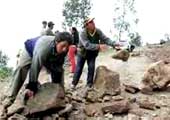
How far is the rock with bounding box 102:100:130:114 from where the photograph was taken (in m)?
9.37

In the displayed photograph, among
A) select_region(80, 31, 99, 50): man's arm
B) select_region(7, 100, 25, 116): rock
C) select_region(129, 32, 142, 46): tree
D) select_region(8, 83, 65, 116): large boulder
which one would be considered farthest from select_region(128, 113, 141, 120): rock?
select_region(129, 32, 142, 46): tree

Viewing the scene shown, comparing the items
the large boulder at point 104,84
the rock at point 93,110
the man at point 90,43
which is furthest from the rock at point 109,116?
the man at point 90,43

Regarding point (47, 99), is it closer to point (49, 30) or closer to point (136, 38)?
point (49, 30)

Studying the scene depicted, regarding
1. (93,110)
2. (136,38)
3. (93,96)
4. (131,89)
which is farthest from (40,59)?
(136,38)

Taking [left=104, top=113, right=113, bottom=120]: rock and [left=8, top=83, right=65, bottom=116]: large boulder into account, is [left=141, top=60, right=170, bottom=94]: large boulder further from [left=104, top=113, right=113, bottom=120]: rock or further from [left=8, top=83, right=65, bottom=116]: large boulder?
[left=8, top=83, right=65, bottom=116]: large boulder

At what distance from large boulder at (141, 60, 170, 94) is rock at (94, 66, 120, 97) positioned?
25.7 inches

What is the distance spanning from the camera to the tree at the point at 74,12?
26.6 m

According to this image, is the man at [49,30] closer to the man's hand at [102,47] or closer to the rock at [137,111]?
the man's hand at [102,47]

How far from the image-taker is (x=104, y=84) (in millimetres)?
10227

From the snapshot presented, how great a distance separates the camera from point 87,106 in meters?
9.75

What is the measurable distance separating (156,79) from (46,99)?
Result: 2.82 meters

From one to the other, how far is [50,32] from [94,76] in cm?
310

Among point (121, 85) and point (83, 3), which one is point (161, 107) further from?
point (83, 3)

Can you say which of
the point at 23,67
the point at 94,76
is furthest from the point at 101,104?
the point at 23,67
